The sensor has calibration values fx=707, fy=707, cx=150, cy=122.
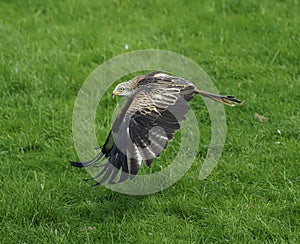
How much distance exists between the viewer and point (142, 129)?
5.05m

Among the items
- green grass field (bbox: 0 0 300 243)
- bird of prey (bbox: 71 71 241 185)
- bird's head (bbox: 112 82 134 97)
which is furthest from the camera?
bird's head (bbox: 112 82 134 97)

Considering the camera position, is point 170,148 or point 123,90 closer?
point 123,90

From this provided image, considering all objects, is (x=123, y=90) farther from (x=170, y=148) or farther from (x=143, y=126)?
(x=170, y=148)

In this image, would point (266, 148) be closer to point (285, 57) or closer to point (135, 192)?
point (135, 192)

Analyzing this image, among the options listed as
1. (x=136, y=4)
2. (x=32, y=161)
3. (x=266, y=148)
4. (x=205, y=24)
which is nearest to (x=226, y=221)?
(x=266, y=148)

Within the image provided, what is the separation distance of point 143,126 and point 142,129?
23mm

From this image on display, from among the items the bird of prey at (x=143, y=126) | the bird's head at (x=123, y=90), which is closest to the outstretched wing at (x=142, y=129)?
the bird of prey at (x=143, y=126)

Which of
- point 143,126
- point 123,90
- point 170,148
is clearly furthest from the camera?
point 170,148

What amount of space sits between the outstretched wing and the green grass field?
0.44m

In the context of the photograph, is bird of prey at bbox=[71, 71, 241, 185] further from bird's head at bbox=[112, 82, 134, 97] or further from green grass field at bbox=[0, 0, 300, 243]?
green grass field at bbox=[0, 0, 300, 243]

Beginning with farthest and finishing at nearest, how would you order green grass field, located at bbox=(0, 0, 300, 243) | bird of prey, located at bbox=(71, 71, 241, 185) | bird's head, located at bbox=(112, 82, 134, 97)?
bird's head, located at bbox=(112, 82, 134, 97), green grass field, located at bbox=(0, 0, 300, 243), bird of prey, located at bbox=(71, 71, 241, 185)

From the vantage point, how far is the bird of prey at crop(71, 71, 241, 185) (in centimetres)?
501

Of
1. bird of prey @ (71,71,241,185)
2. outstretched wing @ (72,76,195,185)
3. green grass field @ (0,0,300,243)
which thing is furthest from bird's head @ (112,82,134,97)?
green grass field @ (0,0,300,243)

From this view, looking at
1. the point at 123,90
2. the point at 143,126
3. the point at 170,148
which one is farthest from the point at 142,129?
the point at 170,148
